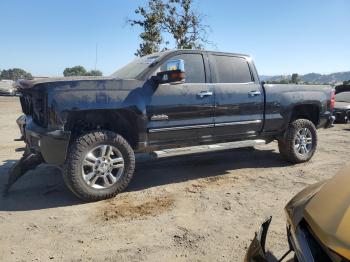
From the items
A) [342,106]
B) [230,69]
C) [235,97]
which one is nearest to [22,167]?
[235,97]

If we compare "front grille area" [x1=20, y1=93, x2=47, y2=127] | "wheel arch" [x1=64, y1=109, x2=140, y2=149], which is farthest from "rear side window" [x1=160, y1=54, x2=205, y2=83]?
"front grille area" [x1=20, y1=93, x2=47, y2=127]

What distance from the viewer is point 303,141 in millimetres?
7410

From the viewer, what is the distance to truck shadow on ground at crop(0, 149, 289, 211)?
5.25 m

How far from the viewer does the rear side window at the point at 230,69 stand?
639 cm

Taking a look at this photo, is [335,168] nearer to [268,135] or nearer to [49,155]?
[268,135]

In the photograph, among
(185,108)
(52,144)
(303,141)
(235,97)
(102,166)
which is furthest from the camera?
(303,141)

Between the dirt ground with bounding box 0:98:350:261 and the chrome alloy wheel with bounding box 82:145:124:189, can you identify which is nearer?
the dirt ground with bounding box 0:98:350:261

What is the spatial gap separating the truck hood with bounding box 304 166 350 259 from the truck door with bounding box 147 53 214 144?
11.5ft

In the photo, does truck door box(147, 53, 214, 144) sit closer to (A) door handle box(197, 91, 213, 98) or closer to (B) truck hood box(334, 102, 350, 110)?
(A) door handle box(197, 91, 213, 98)

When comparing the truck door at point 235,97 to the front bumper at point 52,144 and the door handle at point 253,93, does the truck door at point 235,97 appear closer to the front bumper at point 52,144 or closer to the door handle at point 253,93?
the door handle at point 253,93

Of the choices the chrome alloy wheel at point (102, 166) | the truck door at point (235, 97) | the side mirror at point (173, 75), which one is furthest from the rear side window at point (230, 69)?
the chrome alloy wheel at point (102, 166)

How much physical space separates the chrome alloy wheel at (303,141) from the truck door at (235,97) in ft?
3.04

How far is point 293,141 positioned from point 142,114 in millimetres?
3083

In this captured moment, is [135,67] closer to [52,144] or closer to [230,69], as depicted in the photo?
[230,69]
